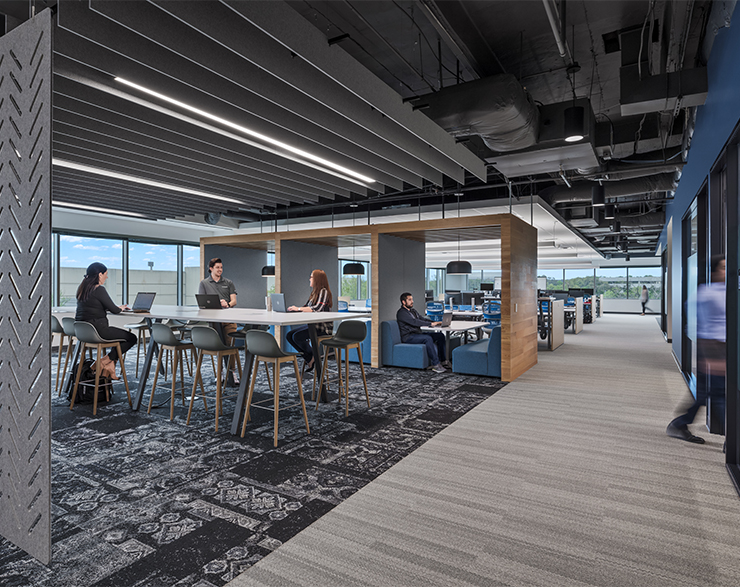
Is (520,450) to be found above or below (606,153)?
below

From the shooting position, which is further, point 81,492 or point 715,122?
point 715,122

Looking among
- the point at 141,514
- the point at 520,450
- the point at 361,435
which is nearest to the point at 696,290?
the point at 520,450

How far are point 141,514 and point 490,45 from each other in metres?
5.38

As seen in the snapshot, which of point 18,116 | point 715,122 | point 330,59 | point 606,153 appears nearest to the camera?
point 18,116

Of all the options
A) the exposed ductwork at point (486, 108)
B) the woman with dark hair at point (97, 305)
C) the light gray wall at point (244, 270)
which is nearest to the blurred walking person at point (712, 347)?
the exposed ductwork at point (486, 108)

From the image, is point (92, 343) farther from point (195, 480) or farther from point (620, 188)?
point (620, 188)

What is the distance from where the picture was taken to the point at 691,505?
2877mm

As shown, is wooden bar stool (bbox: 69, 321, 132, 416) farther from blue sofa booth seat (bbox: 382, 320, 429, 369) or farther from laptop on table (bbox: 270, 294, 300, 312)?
blue sofa booth seat (bbox: 382, 320, 429, 369)

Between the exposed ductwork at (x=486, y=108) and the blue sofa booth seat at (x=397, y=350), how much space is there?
3800 mm

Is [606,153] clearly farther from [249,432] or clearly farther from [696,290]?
[249,432]

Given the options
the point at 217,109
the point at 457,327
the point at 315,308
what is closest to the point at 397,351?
the point at 457,327

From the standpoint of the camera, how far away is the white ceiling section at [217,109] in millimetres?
3199

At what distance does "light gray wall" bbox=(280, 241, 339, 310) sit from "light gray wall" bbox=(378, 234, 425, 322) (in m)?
1.65

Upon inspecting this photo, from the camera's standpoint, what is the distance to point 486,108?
459 centimetres
